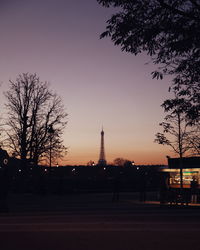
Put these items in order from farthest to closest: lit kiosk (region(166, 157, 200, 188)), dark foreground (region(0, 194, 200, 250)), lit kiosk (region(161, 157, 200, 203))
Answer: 1. lit kiosk (region(166, 157, 200, 188))
2. lit kiosk (region(161, 157, 200, 203))
3. dark foreground (region(0, 194, 200, 250))

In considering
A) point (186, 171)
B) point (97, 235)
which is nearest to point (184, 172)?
point (186, 171)

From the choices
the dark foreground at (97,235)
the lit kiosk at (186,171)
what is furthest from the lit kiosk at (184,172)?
the dark foreground at (97,235)

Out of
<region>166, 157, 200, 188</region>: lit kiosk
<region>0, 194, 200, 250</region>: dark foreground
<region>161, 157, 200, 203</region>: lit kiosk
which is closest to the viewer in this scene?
Answer: <region>0, 194, 200, 250</region>: dark foreground

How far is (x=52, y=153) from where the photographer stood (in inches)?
1945

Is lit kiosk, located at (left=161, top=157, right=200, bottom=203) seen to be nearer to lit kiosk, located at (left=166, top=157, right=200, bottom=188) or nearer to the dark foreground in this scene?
lit kiosk, located at (left=166, top=157, right=200, bottom=188)

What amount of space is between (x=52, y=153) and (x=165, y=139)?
17182 millimetres

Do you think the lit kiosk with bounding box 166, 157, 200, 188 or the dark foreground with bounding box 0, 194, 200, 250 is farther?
the lit kiosk with bounding box 166, 157, 200, 188

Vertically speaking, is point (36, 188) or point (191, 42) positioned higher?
point (191, 42)

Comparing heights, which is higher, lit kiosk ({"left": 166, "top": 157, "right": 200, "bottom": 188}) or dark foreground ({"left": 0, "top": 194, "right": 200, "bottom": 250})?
lit kiosk ({"left": 166, "top": 157, "right": 200, "bottom": 188})

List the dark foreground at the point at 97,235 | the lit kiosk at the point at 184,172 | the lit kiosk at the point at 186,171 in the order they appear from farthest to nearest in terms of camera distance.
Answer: the lit kiosk at the point at 186,171 → the lit kiosk at the point at 184,172 → the dark foreground at the point at 97,235

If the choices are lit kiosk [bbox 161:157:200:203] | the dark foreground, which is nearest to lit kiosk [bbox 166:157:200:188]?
lit kiosk [bbox 161:157:200:203]

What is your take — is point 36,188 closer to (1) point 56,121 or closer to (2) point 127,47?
(1) point 56,121

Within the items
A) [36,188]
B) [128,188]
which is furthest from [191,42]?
[128,188]

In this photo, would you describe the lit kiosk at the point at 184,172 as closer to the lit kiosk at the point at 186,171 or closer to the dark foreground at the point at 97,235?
the lit kiosk at the point at 186,171
